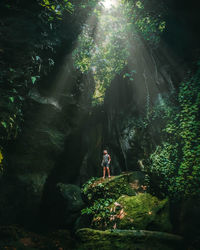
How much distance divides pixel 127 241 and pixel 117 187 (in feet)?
10.1

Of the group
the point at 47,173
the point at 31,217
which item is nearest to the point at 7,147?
the point at 47,173

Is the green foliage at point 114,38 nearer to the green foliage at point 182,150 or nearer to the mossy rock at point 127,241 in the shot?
the green foliage at point 182,150

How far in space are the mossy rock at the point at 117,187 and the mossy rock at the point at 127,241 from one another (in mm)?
2740

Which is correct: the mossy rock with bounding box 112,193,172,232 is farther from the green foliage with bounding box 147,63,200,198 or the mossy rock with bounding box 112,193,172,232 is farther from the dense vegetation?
the green foliage with bounding box 147,63,200,198

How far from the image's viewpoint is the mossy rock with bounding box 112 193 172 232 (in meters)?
4.59

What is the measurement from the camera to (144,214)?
4844 millimetres

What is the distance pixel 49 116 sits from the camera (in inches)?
308

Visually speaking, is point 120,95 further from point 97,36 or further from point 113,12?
point 113,12

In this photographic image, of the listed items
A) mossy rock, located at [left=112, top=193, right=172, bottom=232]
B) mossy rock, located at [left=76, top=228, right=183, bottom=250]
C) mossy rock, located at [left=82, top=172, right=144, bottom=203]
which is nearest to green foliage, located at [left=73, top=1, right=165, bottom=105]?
mossy rock, located at [left=82, top=172, right=144, bottom=203]

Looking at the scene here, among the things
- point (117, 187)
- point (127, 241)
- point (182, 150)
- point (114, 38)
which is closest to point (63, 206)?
A: point (117, 187)

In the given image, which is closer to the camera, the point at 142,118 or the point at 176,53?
the point at 176,53

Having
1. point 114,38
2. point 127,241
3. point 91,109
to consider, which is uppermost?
point 114,38

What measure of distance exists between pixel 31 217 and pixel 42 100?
5852 millimetres

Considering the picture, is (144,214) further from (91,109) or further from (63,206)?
(91,109)
